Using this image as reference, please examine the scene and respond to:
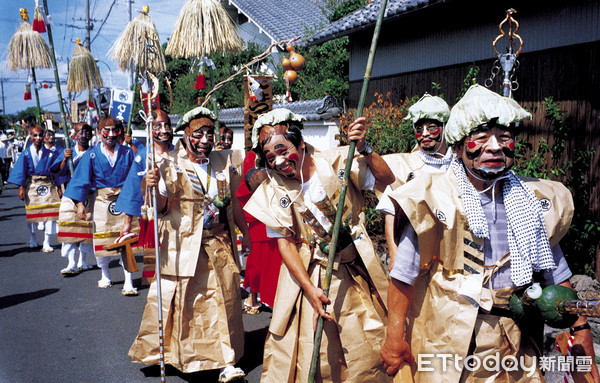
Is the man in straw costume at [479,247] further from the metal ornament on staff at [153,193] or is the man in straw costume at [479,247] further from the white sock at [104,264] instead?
the white sock at [104,264]

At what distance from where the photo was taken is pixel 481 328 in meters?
2.21

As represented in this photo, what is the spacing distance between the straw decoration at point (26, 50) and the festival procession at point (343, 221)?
40 millimetres

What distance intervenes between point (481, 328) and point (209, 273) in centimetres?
256

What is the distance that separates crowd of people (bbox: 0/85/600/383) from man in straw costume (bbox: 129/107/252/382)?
12mm

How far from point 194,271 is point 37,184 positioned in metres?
6.98

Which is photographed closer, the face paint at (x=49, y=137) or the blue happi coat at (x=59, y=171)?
the blue happi coat at (x=59, y=171)

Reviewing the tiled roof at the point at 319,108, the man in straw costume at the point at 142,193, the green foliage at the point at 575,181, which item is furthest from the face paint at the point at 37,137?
the green foliage at the point at 575,181

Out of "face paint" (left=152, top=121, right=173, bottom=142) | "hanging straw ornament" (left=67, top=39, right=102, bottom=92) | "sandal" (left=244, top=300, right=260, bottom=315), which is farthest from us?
"hanging straw ornament" (left=67, top=39, right=102, bottom=92)

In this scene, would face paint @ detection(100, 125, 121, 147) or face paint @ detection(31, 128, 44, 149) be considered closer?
face paint @ detection(100, 125, 121, 147)

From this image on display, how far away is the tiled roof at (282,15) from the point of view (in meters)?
18.0

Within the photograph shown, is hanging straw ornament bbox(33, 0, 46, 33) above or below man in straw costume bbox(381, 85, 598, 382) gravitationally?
above

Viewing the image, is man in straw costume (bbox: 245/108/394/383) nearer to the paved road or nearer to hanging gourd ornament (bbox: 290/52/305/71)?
the paved road

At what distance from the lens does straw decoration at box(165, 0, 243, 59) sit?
627 centimetres

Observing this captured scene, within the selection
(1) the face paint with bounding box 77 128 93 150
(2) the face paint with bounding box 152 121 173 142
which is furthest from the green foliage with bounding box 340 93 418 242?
(1) the face paint with bounding box 77 128 93 150
